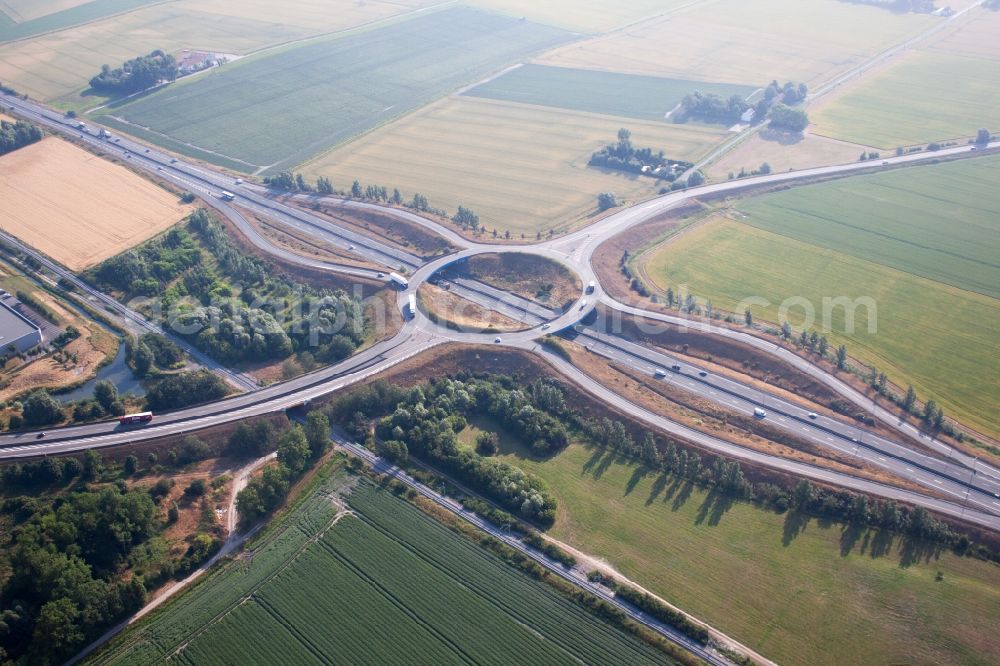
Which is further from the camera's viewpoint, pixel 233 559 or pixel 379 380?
pixel 379 380

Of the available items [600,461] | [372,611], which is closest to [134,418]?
[372,611]

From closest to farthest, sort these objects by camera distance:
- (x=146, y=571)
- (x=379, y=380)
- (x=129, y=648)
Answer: (x=129, y=648)
(x=146, y=571)
(x=379, y=380)

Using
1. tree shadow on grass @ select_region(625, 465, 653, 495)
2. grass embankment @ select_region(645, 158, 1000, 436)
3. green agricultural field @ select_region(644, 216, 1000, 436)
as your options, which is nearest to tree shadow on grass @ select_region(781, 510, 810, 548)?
tree shadow on grass @ select_region(625, 465, 653, 495)

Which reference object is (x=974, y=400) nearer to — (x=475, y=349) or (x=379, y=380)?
(x=475, y=349)

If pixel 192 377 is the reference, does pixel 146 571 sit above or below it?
below

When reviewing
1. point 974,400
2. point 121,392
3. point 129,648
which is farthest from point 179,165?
point 974,400

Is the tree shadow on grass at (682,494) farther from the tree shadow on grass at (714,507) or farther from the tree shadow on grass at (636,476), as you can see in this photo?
the tree shadow on grass at (636,476)

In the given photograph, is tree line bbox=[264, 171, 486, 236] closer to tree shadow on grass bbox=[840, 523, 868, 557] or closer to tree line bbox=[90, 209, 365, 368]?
tree line bbox=[90, 209, 365, 368]
